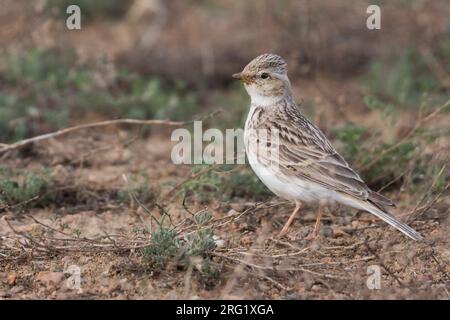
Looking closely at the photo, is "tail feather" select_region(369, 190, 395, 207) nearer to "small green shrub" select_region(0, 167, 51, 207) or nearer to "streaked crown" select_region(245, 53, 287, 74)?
"streaked crown" select_region(245, 53, 287, 74)

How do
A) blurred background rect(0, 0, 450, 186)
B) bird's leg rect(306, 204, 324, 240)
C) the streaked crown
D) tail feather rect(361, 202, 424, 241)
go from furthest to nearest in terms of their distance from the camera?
blurred background rect(0, 0, 450, 186) < the streaked crown < bird's leg rect(306, 204, 324, 240) < tail feather rect(361, 202, 424, 241)

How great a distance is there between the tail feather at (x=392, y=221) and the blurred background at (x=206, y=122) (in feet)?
0.95

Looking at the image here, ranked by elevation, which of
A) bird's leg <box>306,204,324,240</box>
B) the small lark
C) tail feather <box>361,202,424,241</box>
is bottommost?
bird's leg <box>306,204,324,240</box>

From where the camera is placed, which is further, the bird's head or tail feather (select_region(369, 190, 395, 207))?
the bird's head

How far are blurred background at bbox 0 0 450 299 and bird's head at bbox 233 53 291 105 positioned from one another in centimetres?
45

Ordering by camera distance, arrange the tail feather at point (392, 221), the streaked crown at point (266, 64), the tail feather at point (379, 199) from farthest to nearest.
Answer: the streaked crown at point (266, 64) → the tail feather at point (379, 199) → the tail feather at point (392, 221)

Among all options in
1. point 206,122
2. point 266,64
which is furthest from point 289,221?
point 206,122

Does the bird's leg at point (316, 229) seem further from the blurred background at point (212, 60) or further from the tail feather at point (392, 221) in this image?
the blurred background at point (212, 60)

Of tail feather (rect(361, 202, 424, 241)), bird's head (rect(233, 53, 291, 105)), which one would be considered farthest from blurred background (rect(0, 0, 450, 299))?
bird's head (rect(233, 53, 291, 105))

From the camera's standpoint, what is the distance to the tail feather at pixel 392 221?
5603 millimetres

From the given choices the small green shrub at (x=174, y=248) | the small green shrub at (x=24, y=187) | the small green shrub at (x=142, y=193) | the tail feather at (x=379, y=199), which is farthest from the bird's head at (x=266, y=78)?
the small green shrub at (x=24, y=187)

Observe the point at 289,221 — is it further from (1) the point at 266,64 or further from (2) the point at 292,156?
(1) the point at 266,64

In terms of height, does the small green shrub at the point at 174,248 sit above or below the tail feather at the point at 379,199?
below

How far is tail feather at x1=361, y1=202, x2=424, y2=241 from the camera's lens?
18.4ft
